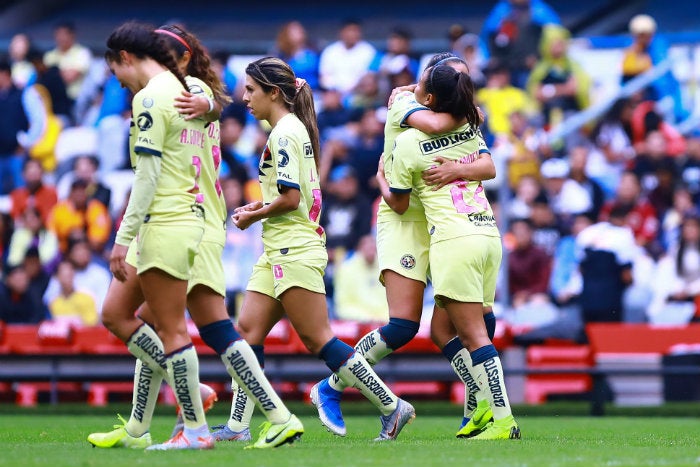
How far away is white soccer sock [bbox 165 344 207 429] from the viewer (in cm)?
688

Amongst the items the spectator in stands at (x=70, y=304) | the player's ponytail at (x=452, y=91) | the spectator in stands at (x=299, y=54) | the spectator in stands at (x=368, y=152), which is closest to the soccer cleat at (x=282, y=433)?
the player's ponytail at (x=452, y=91)

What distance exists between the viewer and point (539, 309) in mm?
14367

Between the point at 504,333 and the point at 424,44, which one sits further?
the point at 424,44

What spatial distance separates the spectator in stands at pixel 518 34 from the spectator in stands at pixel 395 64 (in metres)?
1.20

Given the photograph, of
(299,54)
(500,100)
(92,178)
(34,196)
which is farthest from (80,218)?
(500,100)

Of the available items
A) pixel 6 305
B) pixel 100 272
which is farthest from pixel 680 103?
pixel 6 305

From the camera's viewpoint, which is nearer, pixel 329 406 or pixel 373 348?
pixel 329 406

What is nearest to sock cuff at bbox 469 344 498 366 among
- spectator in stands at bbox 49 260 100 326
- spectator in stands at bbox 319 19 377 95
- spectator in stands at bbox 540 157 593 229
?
spectator in stands at bbox 540 157 593 229

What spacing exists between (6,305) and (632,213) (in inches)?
291

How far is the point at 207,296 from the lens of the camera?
721 cm

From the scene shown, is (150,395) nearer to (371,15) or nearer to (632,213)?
(632,213)

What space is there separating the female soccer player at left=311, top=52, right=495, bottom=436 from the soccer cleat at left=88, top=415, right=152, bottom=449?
1220 mm

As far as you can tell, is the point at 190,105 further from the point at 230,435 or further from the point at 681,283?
the point at 681,283

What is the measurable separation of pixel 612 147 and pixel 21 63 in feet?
26.7
